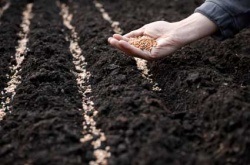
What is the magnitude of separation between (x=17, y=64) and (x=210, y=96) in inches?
74.4

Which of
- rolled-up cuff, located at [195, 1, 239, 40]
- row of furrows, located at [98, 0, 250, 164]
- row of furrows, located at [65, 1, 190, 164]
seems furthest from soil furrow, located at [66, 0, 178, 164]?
rolled-up cuff, located at [195, 1, 239, 40]

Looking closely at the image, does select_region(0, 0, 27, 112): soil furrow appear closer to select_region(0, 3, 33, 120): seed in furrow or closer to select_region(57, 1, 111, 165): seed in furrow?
select_region(0, 3, 33, 120): seed in furrow

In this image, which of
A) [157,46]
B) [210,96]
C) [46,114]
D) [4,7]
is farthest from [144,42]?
[4,7]

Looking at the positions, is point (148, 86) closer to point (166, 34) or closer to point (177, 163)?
point (166, 34)

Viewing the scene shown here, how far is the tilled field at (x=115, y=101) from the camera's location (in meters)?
1.93

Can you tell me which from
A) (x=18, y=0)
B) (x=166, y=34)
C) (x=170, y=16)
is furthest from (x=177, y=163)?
(x=18, y=0)

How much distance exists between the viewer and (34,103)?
246 centimetres

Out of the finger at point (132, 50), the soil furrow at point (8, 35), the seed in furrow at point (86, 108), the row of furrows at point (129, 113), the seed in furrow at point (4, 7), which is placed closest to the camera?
the row of furrows at point (129, 113)

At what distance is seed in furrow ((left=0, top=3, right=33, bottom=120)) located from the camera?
2.66m

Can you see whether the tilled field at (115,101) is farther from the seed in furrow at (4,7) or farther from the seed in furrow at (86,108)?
the seed in furrow at (4,7)

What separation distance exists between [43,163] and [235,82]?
1502 mm

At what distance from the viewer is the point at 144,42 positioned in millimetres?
2807

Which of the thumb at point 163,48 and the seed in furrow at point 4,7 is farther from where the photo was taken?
the seed in furrow at point 4,7

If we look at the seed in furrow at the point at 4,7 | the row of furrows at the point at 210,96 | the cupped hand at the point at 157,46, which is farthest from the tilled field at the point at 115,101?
the seed in furrow at the point at 4,7
